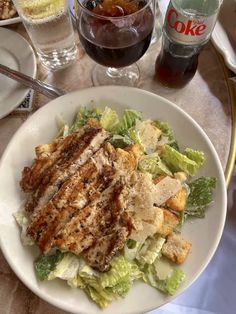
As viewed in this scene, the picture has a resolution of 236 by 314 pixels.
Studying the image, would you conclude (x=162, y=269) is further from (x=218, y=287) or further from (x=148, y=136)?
(x=218, y=287)

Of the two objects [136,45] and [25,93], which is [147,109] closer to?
[136,45]

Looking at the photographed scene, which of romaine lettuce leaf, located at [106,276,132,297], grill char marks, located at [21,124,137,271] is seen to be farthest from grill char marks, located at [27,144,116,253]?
romaine lettuce leaf, located at [106,276,132,297]

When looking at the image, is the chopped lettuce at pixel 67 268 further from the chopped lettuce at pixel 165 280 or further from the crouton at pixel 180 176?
the crouton at pixel 180 176

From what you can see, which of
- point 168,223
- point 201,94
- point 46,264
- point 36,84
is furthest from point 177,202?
point 36,84

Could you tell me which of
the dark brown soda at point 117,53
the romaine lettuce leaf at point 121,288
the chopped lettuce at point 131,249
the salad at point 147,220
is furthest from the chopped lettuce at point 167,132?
the romaine lettuce leaf at point 121,288

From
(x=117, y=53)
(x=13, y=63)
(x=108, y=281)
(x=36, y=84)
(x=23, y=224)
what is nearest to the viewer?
(x=108, y=281)

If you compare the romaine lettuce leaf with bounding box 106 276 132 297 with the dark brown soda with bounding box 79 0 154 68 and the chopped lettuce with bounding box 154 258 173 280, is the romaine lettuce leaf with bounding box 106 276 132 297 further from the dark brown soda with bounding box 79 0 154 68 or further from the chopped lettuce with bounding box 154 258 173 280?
the dark brown soda with bounding box 79 0 154 68
